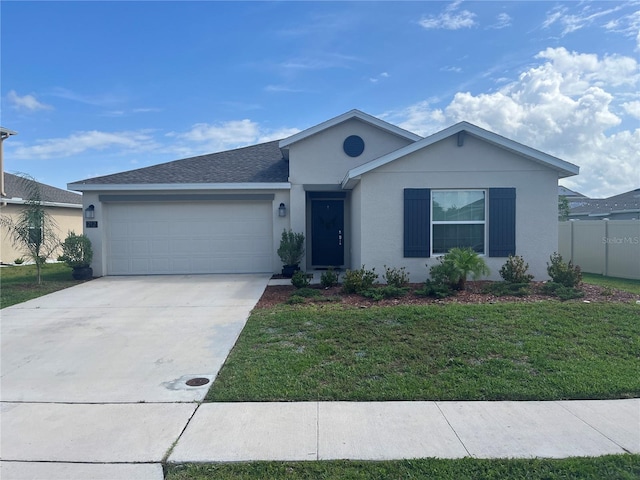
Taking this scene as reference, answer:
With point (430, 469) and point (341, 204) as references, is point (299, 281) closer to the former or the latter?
point (341, 204)

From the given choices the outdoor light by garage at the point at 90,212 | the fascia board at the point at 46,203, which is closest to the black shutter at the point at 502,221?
the outdoor light by garage at the point at 90,212

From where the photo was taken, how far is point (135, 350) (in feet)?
20.3

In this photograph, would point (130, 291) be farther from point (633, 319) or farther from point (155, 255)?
point (633, 319)

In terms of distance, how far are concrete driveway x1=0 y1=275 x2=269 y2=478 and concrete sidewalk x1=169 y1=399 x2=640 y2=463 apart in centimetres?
47

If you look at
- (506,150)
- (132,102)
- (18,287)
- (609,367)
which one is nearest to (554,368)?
(609,367)

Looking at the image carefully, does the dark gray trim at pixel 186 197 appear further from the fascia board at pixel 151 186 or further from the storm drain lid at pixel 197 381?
the storm drain lid at pixel 197 381

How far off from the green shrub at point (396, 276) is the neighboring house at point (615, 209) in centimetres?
1640

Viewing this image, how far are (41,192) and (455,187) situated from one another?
20.0 metres

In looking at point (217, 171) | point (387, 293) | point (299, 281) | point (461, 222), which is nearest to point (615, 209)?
point (461, 222)

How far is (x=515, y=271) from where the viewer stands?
964 centimetres

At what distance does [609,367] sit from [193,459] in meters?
4.91

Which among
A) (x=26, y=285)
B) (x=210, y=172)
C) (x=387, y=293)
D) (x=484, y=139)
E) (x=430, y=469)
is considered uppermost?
(x=484, y=139)

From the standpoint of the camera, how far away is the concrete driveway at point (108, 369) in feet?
12.0

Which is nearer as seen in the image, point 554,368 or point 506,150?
point 554,368
